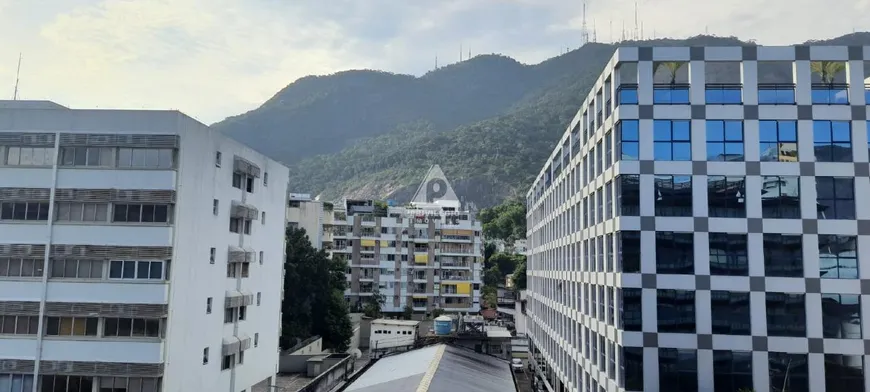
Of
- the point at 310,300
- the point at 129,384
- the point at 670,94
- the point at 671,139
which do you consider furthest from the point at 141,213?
the point at 310,300

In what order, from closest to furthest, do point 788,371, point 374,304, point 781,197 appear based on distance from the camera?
point 788,371
point 781,197
point 374,304

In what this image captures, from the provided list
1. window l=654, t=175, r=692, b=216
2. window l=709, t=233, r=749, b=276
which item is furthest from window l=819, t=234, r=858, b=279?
window l=654, t=175, r=692, b=216

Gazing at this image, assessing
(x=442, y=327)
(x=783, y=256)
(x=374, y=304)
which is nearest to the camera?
(x=783, y=256)

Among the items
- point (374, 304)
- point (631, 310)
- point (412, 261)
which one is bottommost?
point (374, 304)

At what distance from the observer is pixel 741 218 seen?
19266mm

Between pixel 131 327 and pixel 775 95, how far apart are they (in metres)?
23.6

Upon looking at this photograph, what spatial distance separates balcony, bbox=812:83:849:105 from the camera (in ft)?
63.2

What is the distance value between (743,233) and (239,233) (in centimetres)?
2057

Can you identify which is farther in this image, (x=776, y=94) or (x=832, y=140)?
(x=776, y=94)

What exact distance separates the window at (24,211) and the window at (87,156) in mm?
1805

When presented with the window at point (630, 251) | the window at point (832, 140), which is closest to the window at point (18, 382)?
the window at point (630, 251)

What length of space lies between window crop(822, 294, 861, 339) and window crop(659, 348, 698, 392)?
410 centimetres

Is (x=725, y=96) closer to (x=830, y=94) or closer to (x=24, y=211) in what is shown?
(x=830, y=94)

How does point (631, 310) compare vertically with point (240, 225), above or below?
below
